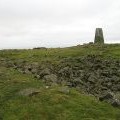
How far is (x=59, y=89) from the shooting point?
38406 millimetres

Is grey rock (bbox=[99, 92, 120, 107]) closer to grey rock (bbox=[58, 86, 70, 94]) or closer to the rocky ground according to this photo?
the rocky ground

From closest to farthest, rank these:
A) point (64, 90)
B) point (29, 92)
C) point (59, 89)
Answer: point (29, 92) < point (64, 90) < point (59, 89)

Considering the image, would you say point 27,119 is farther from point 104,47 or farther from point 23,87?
point 104,47

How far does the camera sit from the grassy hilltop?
32938 millimetres

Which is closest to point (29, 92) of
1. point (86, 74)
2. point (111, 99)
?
point (111, 99)

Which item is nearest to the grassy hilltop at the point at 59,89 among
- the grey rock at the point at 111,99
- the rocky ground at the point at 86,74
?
the rocky ground at the point at 86,74

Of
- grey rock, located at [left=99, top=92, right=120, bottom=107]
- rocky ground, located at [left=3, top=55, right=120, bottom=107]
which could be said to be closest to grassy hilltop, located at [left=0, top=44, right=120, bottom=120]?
rocky ground, located at [left=3, top=55, right=120, bottom=107]

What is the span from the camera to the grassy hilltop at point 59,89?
32938 mm

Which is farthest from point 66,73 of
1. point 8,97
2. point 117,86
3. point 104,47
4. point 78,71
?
point 104,47

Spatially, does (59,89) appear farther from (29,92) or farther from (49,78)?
(49,78)

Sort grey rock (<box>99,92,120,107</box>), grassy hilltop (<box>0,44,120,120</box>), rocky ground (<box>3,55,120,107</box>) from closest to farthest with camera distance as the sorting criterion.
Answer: grassy hilltop (<box>0,44,120,120</box>) < grey rock (<box>99,92,120,107</box>) < rocky ground (<box>3,55,120,107</box>)

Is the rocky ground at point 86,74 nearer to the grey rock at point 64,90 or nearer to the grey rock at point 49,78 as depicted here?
the grey rock at point 49,78

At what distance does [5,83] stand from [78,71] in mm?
11736

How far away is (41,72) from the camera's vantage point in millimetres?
48344
